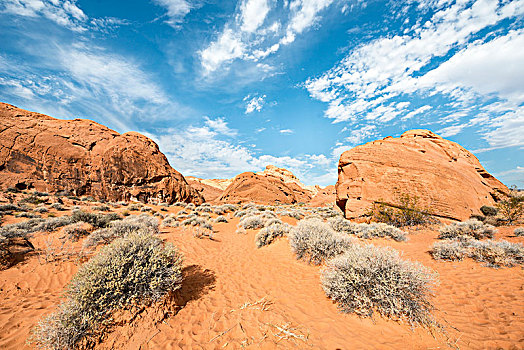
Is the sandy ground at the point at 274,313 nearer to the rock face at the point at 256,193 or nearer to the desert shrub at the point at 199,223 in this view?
the desert shrub at the point at 199,223

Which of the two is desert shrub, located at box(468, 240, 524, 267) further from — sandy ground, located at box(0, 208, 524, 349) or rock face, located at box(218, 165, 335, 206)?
rock face, located at box(218, 165, 335, 206)

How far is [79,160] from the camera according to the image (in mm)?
20875

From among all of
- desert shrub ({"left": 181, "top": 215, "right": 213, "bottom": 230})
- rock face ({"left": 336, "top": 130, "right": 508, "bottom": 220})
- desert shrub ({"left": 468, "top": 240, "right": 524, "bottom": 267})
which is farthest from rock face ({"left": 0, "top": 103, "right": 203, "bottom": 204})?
desert shrub ({"left": 468, "top": 240, "right": 524, "bottom": 267})

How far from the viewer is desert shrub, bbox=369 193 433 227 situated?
10.7 meters

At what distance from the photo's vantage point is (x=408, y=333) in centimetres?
292

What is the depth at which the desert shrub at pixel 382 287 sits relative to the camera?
10.5ft

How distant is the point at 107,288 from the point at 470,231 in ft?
39.2

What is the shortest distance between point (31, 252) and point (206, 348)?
6.60 metres

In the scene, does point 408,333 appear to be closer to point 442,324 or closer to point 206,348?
point 442,324

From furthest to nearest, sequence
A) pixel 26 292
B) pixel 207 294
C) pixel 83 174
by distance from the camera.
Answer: pixel 83 174 < pixel 207 294 < pixel 26 292

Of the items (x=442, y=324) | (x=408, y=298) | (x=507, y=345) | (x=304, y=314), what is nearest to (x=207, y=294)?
(x=304, y=314)

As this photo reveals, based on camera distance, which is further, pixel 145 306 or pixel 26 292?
pixel 26 292

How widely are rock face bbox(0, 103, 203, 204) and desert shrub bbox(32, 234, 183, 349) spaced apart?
22150 mm

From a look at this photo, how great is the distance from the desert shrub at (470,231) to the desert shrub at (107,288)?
1037 cm
